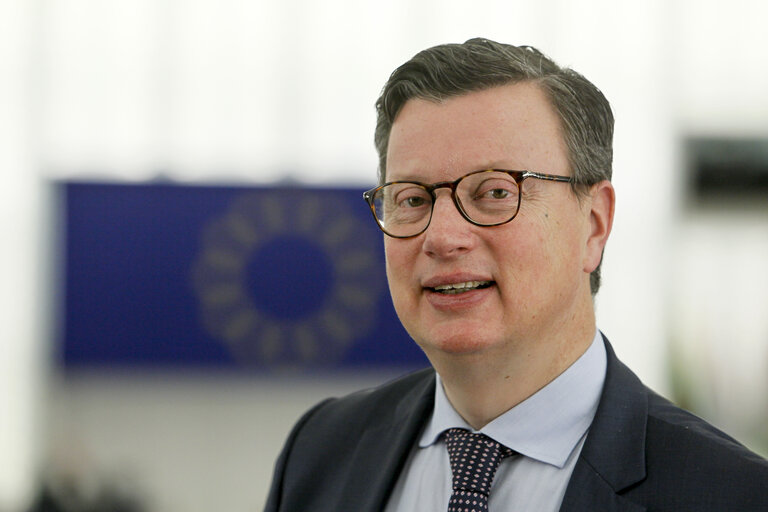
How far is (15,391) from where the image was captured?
5348 mm

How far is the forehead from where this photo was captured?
1360 millimetres

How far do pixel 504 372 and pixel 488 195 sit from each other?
0.27 m

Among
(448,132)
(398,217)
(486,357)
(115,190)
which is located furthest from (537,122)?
(115,190)

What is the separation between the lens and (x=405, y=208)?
1440 mm

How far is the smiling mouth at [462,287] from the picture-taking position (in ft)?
4.46

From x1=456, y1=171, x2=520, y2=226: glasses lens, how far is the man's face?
0.05 feet

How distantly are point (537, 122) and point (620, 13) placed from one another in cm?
464

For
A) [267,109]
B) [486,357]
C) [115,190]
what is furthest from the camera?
[267,109]

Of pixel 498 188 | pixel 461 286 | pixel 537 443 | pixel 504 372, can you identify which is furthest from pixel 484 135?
pixel 537 443

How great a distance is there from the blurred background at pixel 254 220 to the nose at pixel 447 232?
145 inches

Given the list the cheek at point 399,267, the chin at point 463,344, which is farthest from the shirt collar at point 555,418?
the cheek at point 399,267

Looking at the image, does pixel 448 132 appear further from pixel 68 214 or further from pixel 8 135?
pixel 8 135

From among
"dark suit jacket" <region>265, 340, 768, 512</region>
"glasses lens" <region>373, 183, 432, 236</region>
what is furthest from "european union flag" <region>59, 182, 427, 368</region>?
"glasses lens" <region>373, 183, 432, 236</region>

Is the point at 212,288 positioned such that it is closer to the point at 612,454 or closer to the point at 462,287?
the point at 462,287
